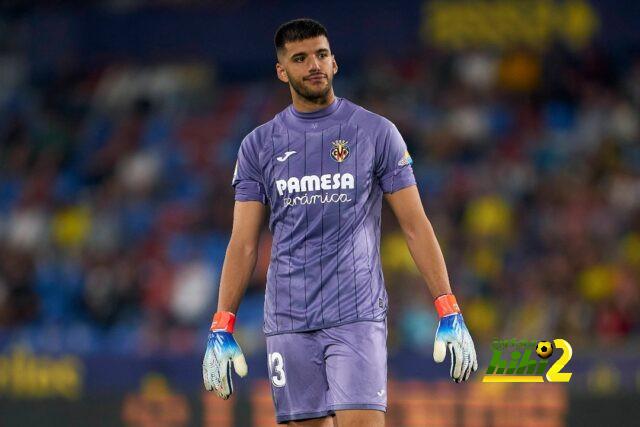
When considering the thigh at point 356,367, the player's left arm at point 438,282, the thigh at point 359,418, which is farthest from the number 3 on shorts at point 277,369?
the player's left arm at point 438,282

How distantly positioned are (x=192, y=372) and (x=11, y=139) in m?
7.71

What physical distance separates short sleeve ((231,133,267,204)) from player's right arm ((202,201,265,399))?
0.03 metres

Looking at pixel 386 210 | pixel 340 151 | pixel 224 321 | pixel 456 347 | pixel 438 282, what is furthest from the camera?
pixel 386 210

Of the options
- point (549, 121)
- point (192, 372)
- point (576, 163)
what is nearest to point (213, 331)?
point (192, 372)

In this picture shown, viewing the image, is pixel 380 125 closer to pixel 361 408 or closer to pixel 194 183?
pixel 361 408

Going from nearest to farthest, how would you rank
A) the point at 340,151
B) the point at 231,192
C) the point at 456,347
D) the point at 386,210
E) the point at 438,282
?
the point at 456,347
the point at 438,282
the point at 340,151
the point at 386,210
the point at 231,192

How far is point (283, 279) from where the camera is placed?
229 inches

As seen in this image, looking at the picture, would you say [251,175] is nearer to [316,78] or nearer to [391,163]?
[316,78]

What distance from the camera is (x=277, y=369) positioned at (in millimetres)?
5832

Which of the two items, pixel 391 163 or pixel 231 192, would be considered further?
pixel 231 192

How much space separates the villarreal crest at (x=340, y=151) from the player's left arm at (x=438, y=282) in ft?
0.88

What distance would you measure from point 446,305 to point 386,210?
8310mm

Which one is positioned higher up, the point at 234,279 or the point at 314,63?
the point at 314,63

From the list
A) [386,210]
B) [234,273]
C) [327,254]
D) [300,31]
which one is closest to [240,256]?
[234,273]
